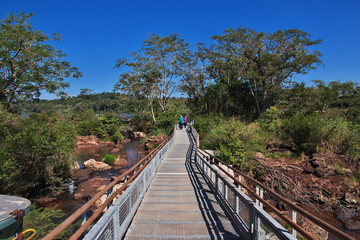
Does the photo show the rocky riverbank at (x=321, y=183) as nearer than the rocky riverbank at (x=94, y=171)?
Yes

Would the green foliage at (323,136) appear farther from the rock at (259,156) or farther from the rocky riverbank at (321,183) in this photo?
the rock at (259,156)

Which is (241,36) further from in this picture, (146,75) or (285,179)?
(285,179)

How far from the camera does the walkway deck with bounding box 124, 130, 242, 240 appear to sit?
13.1ft

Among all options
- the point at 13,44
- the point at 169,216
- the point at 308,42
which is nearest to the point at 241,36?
the point at 308,42

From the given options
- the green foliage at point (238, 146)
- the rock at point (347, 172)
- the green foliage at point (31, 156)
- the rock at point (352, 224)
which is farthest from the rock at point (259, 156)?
the green foliage at point (31, 156)

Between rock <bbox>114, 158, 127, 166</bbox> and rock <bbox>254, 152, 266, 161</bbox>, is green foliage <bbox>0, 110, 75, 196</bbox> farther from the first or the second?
rock <bbox>254, 152, 266, 161</bbox>

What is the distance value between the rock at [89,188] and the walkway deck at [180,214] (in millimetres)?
5315

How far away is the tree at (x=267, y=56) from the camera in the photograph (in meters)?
23.2

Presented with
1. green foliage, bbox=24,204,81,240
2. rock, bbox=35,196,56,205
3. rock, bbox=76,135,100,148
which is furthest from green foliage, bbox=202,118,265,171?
rock, bbox=76,135,100,148

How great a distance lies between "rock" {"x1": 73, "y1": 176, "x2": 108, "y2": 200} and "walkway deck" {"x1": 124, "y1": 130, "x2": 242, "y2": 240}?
5315 mm

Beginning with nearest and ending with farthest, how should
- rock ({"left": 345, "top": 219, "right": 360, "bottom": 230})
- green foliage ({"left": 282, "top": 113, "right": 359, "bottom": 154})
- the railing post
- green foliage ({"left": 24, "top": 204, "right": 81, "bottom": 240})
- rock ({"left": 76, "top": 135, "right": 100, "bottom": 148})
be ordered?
the railing post → green foliage ({"left": 24, "top": 204, "right": 81, "bottom": 240}) → rock ({"left": 345, "top": 219, "right": 360, "bottom": 230}) → green foliage ({"left": 282, "top": 113, "right": 359, "bottom": 154}) → rock ({"left": 76, "top": 135, "right": 100, "bottom": 148})

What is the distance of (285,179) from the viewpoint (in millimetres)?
11789

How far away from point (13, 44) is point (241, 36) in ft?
77.3

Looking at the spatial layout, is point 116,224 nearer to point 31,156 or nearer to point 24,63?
point 31,156
